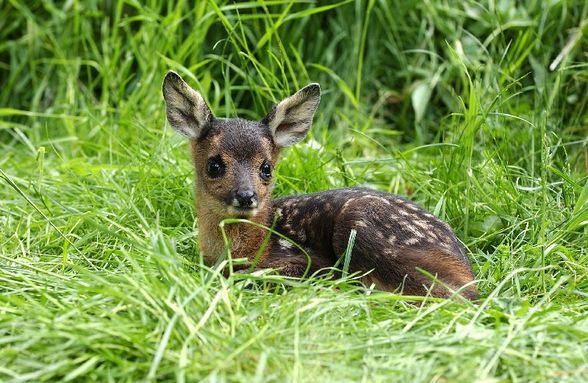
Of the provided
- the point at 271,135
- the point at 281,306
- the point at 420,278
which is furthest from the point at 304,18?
the point at 281,306

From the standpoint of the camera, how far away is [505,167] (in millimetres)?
5551

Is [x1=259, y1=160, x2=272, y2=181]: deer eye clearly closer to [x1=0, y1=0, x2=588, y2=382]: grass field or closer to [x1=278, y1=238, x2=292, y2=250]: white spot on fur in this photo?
[x1=278, y1=238, x2=292, y2=250]: white spot on fur

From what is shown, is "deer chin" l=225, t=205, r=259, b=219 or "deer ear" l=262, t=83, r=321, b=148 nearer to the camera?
"deer chin" l=225, t=205, r=259, b=219

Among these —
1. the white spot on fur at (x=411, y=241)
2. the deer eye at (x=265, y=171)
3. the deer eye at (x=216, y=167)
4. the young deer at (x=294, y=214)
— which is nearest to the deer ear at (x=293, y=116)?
the young deer at (x=294, y=214)

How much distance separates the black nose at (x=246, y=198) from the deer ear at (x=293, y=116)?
547 mm

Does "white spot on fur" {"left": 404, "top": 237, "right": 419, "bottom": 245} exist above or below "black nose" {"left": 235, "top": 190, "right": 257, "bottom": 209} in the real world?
below

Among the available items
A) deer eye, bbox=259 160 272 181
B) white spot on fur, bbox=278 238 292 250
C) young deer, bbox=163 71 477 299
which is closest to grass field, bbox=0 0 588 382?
young deer, bbox=163 71 477 299

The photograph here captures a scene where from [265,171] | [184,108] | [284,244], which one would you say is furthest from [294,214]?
[184,108]

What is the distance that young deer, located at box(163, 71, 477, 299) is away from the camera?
4.65 m

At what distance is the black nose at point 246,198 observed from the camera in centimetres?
480

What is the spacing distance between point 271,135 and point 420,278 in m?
1.17

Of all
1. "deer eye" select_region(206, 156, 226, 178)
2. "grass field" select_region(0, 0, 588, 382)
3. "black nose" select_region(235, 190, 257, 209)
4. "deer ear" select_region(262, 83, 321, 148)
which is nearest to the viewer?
"grass field" select_region(0, 0, 588, 382)

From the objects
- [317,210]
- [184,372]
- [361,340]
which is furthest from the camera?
[317,210]

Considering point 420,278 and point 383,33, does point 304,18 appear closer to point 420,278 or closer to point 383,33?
point 383,33
